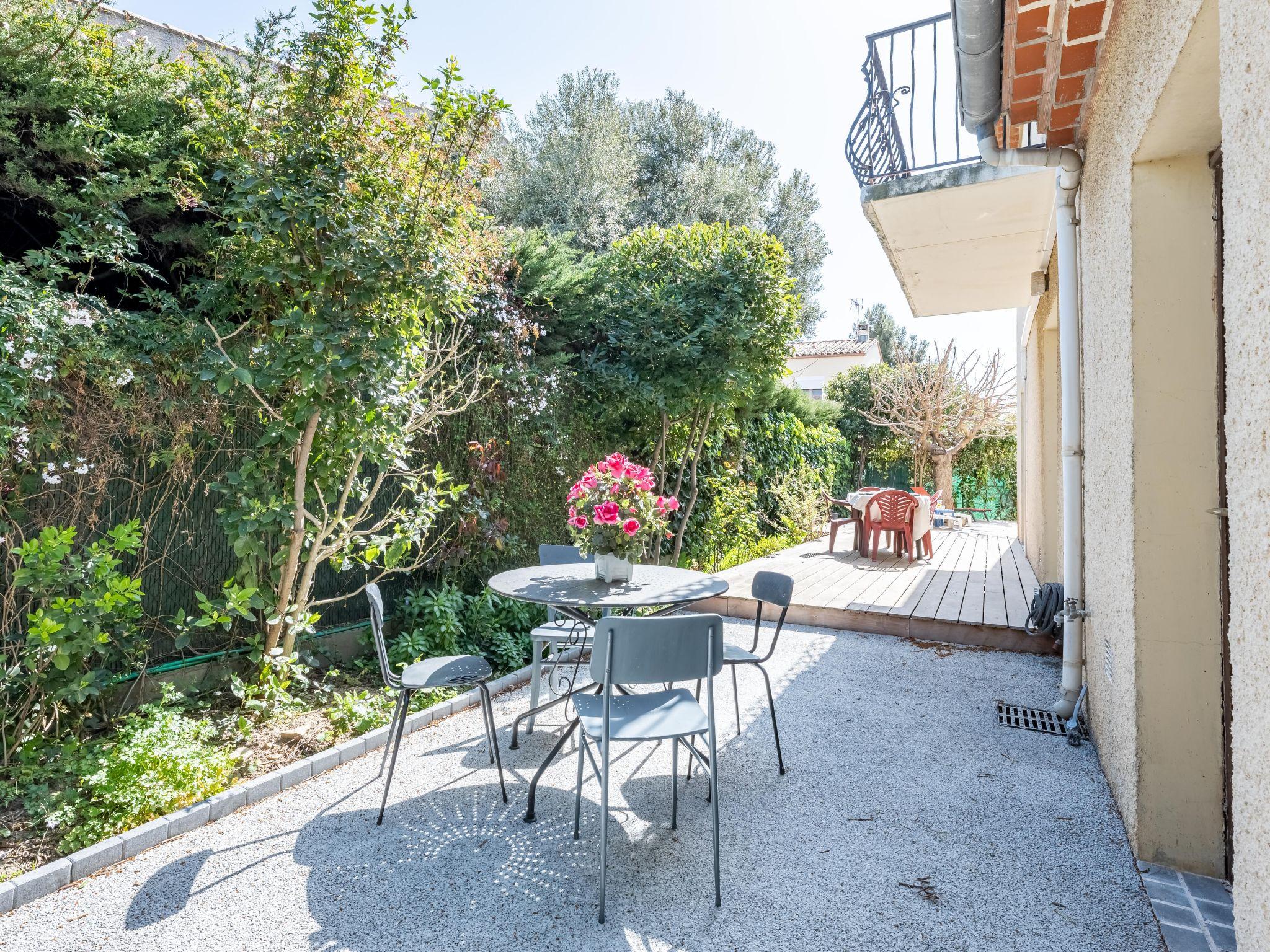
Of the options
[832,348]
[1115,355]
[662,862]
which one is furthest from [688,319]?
[832,348]

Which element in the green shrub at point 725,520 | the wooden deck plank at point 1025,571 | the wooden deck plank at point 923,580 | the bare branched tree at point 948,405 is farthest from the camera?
the bare branched tree at point 948,405

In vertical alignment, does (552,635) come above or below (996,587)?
above

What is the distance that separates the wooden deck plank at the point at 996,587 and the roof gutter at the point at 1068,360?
150 cm

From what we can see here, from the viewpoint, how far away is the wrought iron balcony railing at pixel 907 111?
4008 millimetres

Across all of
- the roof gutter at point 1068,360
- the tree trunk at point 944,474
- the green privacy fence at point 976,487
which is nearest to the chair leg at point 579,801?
the roof gutter at point 1068,360

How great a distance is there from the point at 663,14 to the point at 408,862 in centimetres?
1067

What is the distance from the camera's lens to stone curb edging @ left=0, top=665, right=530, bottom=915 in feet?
7.32

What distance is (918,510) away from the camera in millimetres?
8195

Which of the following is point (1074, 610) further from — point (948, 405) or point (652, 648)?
point (948, 405)

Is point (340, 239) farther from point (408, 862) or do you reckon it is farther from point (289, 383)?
point (408, 862)

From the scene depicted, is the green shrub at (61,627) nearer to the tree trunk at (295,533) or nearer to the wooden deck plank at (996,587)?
the tree trunk at (295,533)

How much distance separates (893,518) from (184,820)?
24.6 ft

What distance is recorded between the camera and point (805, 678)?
4496mm

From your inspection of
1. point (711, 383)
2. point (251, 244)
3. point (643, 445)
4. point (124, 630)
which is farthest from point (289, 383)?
point (643, 445)
